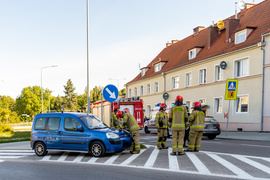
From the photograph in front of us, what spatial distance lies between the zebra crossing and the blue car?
13.7 inches

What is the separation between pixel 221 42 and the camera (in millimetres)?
27016

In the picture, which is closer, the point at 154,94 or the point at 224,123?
the point at 224,123

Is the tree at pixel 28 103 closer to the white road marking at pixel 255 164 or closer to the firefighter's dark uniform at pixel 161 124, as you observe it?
the firefighter's dark uniform at pixel 161 124

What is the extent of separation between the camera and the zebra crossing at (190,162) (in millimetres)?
6738

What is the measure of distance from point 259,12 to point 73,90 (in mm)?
72499

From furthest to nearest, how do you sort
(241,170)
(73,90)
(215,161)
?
(73,90)
(215,161)
(241,170)

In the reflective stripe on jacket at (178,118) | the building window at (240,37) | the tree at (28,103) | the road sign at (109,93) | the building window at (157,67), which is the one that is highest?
the building window at (240,37)

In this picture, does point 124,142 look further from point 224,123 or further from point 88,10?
point 224,123

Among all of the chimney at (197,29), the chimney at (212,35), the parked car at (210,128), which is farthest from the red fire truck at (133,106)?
the chimney at (197,29)

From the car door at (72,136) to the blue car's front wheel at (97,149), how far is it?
22 centimetres

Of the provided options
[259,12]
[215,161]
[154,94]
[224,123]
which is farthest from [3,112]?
[215,161]

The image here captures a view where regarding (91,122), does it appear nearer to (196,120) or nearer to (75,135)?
(75,135)

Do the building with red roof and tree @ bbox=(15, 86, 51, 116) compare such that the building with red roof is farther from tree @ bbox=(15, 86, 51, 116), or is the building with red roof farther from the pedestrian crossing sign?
tree @ bbox=(15, 86, 51, 116)

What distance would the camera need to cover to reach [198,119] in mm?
10117
